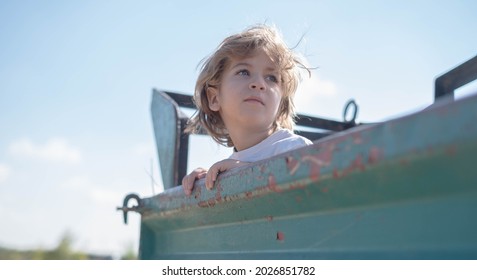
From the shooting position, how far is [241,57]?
6.93ft

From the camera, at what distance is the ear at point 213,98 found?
7.65ft

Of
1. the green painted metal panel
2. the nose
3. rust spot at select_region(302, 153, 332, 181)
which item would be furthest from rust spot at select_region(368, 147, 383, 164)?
the nose

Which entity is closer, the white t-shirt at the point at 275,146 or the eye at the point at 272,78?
the white t-shirt at the point at 275,146

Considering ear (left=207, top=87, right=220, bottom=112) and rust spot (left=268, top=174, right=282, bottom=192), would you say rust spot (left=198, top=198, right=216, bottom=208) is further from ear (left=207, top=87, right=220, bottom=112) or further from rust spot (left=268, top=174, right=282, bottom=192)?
ear (left=207, top=87, right=220, bottom=112)

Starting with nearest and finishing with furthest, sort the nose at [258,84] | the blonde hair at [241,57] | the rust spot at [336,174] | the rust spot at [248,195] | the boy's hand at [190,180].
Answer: the rust spot at [336,174] < the rust spot at [248,195] < the boy's hand at [190,180] < the nose at [258,84] < the blonde hair at [241,57]

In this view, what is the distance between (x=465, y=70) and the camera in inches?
61.9

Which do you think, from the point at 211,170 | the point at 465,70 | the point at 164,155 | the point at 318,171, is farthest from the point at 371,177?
the point at 164,155

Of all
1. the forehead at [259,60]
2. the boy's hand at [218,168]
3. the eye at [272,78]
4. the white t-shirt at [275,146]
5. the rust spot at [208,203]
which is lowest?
the rust spot at [208,203]

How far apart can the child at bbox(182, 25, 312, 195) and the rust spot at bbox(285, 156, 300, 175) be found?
61 cm

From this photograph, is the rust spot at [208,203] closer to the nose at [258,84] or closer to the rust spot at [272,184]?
the rust spot at [272,184]

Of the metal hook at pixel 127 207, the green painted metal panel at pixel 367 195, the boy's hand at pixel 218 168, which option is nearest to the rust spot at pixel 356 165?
the green painted metal panel at pixel 367 195

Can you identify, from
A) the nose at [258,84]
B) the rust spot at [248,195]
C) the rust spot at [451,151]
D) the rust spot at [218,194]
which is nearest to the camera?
the rust spot at [451,151]

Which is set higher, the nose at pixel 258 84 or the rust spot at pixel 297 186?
the nose at pixel 258 84
